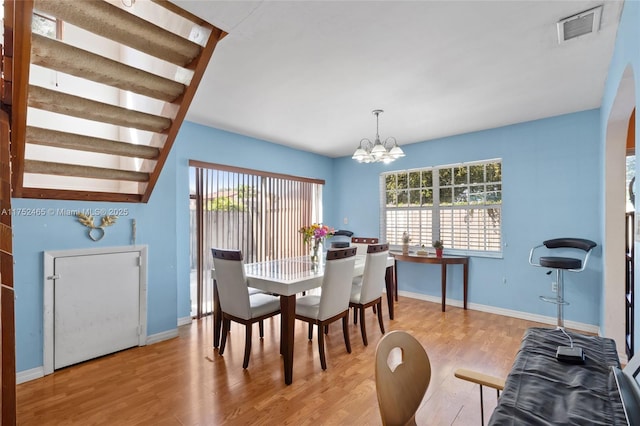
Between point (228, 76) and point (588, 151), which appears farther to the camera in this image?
point (588, 151)

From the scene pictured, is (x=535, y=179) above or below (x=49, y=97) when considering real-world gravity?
below

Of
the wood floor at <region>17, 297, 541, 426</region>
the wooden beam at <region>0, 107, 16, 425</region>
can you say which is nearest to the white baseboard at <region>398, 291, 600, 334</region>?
the wood floor at <region>17, 297, 541, 426</region>

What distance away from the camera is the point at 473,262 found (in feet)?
14.7

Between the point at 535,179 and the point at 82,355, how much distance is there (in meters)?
5.33

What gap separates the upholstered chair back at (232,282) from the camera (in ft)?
8.85

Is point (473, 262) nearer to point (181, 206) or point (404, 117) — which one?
point (404, 117)

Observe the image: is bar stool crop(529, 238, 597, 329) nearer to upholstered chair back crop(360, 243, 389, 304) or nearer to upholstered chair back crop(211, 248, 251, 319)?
upholstered chair back crop(360, 243, 389, 304)

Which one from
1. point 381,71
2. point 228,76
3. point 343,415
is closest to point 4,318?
point 343,415

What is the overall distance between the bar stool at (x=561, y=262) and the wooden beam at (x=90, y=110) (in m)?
4.01

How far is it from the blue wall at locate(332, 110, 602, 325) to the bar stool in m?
0.17

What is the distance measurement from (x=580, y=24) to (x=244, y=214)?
405 centimetres

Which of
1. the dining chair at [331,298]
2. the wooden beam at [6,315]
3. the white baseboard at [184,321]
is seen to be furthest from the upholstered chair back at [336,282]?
the white baseboard at [184,321]

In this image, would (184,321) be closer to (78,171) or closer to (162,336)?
(162,336)

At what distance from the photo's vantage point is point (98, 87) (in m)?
3.16
